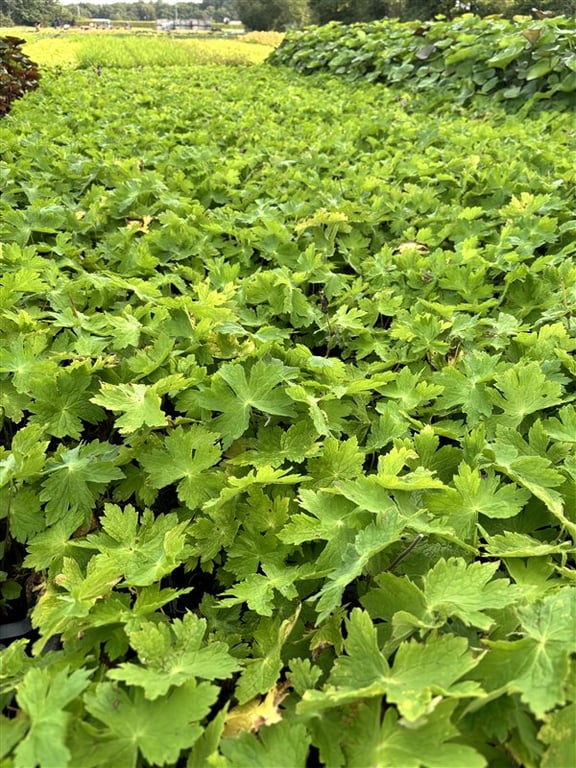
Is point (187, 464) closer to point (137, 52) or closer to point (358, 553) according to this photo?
point (358, 553)

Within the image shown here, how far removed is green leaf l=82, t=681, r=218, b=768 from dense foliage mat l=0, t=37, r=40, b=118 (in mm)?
6355

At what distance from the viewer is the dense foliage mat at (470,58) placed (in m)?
6.09

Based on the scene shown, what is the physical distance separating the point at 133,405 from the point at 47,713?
2.33 feet

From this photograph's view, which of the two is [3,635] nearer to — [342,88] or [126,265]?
[126,265]

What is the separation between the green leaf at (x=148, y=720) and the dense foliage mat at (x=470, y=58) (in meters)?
6.57

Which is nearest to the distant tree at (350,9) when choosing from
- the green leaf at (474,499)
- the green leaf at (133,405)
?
the green leaf at (133,405)

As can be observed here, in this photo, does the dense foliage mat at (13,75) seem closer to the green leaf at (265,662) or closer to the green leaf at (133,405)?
the green leaf at (133,405)

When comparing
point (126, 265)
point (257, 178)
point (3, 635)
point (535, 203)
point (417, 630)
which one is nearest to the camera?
point (417, 630)

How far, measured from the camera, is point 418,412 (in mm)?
1581

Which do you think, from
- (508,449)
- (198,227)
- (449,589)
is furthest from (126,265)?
(449,589)

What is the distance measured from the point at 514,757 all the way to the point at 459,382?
943mm

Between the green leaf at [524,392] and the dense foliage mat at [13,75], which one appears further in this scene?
→ the dense foliage mat at [13,75]

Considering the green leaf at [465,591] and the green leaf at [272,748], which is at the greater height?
the green leaf at [465,591]

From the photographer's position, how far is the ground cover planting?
83 cm
